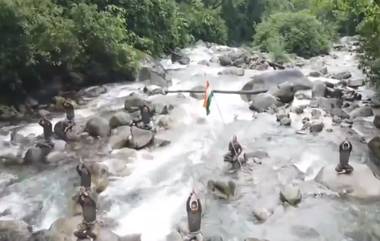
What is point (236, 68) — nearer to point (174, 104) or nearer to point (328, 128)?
point (174, 104)

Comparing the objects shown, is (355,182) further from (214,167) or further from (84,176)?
(84,176)

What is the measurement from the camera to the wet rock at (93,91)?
21.0 meters

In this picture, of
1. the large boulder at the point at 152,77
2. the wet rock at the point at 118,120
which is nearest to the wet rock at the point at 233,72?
the large boulder at the point at 152,77

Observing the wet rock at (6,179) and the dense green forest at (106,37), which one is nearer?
the wet rock at (6,179)

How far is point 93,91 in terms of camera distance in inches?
841

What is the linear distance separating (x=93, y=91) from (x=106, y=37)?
2.38 meters

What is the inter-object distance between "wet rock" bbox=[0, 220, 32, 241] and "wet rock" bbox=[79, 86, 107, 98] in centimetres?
1041

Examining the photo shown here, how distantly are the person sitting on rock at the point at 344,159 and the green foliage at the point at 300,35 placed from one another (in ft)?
62.1

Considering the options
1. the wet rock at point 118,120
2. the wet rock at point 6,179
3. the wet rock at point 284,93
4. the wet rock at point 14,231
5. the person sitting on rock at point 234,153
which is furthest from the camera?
the wet rock at point 284,93

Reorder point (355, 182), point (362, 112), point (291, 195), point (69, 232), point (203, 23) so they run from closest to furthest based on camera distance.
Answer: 1. point (69, 232)
2. point (291, 195)
3. point (355, 182)
4. point (362, 112)
5. point (203, 23)

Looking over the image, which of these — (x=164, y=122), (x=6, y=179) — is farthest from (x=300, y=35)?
(x=6, y=179)

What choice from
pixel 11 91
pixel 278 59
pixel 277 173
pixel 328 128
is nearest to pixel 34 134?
pixel 11 91

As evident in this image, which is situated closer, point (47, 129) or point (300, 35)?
point (47, 129)

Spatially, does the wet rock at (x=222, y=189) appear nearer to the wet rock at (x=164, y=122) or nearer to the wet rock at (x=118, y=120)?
the wet rock at (x=164, y=122)
